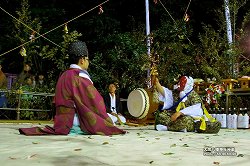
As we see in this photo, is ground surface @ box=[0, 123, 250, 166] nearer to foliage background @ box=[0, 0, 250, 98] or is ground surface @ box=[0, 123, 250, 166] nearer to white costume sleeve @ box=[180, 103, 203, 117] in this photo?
white costume sleeve @ box=[180, 103, 203, 117]

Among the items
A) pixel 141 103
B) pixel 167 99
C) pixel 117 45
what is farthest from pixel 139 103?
pixel 117 45

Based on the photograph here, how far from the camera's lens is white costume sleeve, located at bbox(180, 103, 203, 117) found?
22.2ft

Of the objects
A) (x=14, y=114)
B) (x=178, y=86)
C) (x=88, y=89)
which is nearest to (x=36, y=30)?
(x=14, y=114)

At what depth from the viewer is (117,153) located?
12.1ft

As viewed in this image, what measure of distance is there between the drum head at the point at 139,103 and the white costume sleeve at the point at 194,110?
6.67 ft

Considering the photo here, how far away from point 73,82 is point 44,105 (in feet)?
18.4

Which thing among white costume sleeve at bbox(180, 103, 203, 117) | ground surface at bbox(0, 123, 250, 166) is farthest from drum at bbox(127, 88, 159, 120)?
ground surface at bbox(0, 123, 250, 166)

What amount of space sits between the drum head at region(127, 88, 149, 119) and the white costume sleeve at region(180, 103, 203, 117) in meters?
2.03

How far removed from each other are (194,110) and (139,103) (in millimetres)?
2250

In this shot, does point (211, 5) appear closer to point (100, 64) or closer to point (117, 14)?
point (117, 14)

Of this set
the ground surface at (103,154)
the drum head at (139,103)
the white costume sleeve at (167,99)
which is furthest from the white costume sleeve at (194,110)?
the ground surface at (103,154)

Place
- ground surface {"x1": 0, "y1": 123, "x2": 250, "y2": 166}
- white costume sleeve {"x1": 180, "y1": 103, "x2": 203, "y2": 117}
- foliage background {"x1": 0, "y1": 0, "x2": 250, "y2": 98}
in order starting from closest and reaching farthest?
ground surface {"x1": 0, "y1": 123, "x2": 250, "y2": 166}, white costume sleeve {"x1": 180, "y1": 103, "x2": 203, "y2": 117}, foliage background {"x1": 0, "y1": 0, "x2": 250, "y2": 98}

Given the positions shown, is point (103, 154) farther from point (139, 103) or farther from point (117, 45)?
point (117, 45)

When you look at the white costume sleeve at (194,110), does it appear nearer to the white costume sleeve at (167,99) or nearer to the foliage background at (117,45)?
the white costume sleeve at (167,99)
